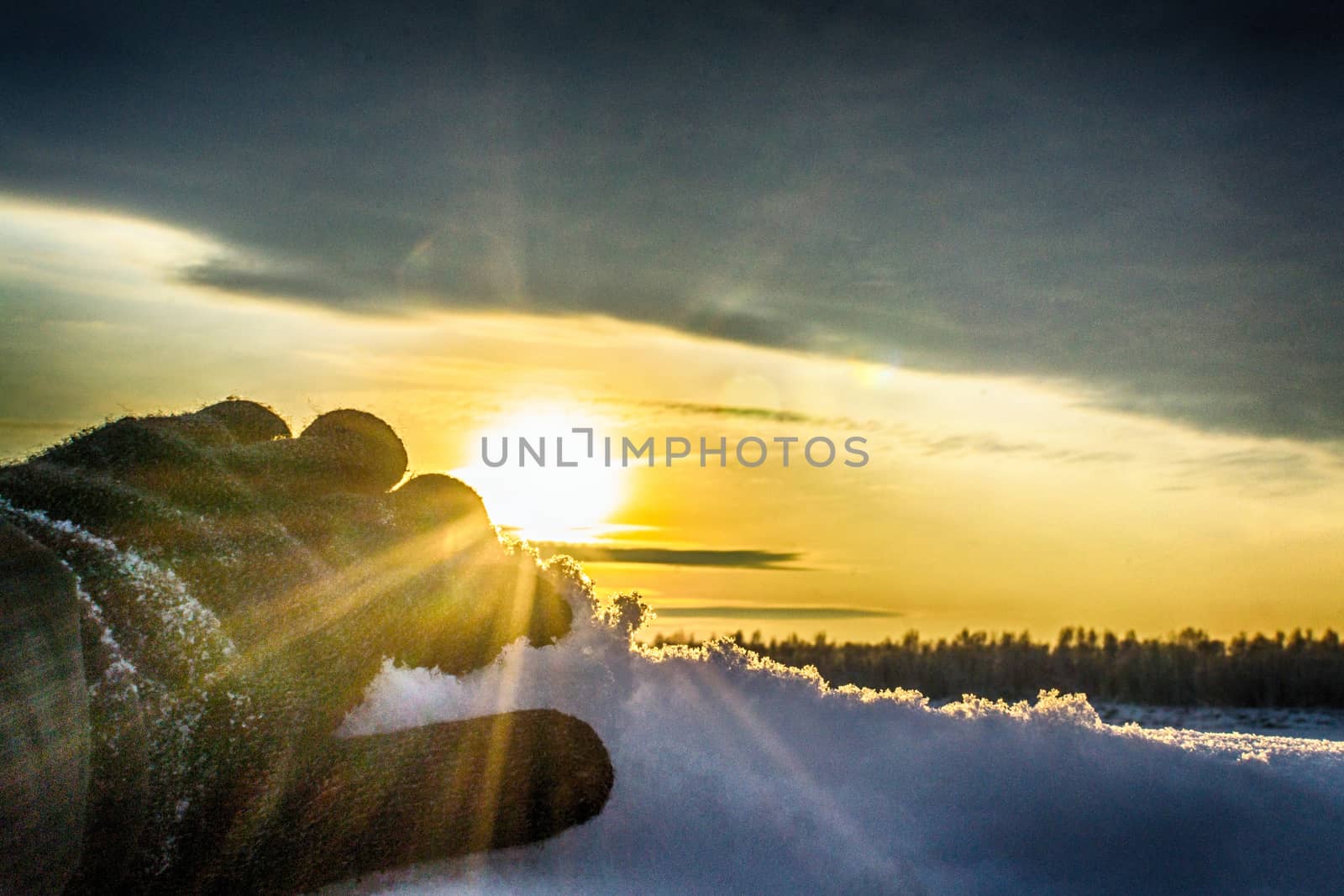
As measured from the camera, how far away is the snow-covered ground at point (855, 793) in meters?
4.01

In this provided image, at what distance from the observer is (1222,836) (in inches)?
173

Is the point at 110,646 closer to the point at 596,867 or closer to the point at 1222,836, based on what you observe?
the point at 596,867

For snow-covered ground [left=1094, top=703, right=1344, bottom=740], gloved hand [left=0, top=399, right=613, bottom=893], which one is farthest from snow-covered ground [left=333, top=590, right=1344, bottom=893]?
snow-covered ground [left=1094, top=703, right=1344, bottom=740]

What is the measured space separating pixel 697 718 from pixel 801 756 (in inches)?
17.7

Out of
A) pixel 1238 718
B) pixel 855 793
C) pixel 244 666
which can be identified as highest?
pixel 244 666

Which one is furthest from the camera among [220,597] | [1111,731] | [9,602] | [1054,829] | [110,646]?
[1111,731]

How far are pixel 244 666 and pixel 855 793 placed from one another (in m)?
2.36

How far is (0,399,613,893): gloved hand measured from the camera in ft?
10.7

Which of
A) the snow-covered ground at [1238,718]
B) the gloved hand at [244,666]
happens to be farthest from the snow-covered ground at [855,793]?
the snow-covered ground at [1238,718]

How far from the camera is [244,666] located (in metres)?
3.78

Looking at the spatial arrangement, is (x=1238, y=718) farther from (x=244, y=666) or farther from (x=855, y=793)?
(x=244, y=666)

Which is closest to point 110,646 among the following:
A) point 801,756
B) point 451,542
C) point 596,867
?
point 451,542

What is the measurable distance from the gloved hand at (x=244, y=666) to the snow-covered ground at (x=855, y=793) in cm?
16

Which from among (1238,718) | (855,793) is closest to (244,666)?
(855,793)
